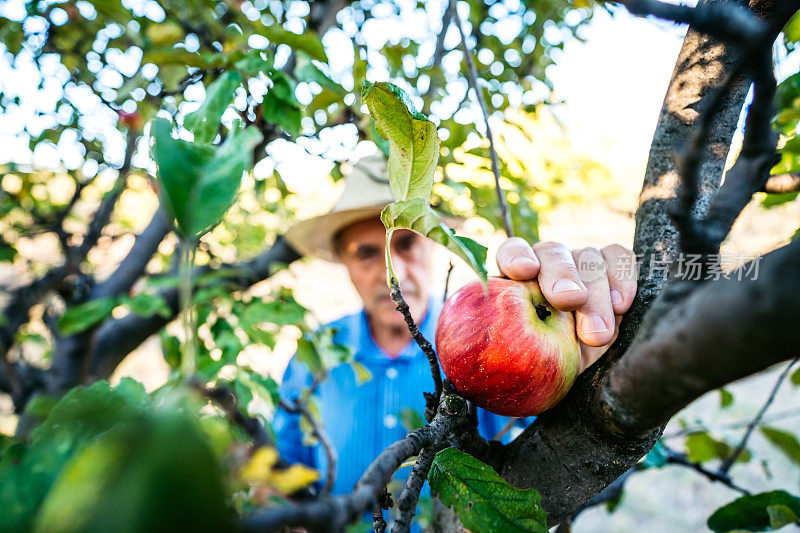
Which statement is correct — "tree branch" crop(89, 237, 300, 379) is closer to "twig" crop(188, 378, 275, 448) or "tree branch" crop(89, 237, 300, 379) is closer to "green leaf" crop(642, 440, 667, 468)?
"twig" crop(188, 378, 275, 448)

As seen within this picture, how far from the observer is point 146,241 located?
175 cm

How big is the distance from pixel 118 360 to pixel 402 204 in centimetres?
181

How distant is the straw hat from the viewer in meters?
1.60

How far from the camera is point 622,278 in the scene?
62 cm

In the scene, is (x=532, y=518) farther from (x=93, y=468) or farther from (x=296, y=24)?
(x=296, y=24)

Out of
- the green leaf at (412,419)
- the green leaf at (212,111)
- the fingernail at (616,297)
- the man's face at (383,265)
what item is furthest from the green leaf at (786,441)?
the green leaf at (212,111)

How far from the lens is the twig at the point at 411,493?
0.36 meters

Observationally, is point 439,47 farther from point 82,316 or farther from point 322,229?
point 82,316

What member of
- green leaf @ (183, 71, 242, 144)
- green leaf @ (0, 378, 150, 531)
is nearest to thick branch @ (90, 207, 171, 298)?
green leaf @ (183, 71, 242, 144)

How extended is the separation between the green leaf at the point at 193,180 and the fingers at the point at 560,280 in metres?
0.43

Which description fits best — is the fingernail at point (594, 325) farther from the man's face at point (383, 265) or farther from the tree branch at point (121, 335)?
the tree branch at point (121, 335)

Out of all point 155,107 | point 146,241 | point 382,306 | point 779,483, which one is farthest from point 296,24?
point 779,483

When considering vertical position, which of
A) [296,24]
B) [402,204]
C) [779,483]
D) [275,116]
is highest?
[296,24]

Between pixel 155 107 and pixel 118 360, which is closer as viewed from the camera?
pixel 155 107
